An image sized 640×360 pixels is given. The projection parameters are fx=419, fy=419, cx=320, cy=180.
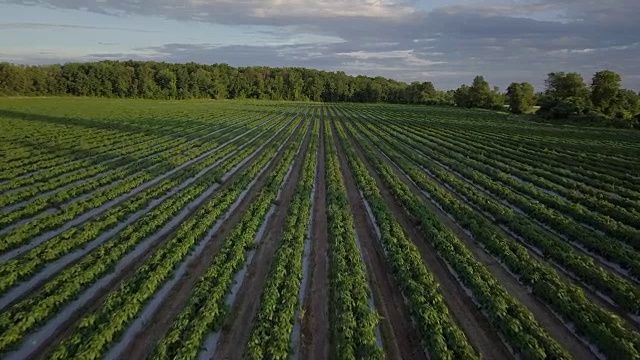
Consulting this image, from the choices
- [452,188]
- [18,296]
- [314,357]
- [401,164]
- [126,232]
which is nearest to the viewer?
[314,357]

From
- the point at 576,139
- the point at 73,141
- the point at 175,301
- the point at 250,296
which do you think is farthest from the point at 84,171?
the point at 576,139

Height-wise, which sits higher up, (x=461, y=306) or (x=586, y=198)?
(x=586, y=198)

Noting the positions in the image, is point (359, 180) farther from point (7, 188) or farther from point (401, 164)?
point (7, 188)

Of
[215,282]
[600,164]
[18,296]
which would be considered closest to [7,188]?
[18,296]

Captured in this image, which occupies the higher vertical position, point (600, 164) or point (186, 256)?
point (600, 164)

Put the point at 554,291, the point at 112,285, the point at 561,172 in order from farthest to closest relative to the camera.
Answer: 1. the point at 561,172
2. the point at 112,285
3. the point at 554,291

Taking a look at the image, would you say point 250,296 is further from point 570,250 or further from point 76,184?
point 76,184

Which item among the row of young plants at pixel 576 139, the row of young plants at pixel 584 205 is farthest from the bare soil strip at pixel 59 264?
the row of young plants at pixel 576 139
